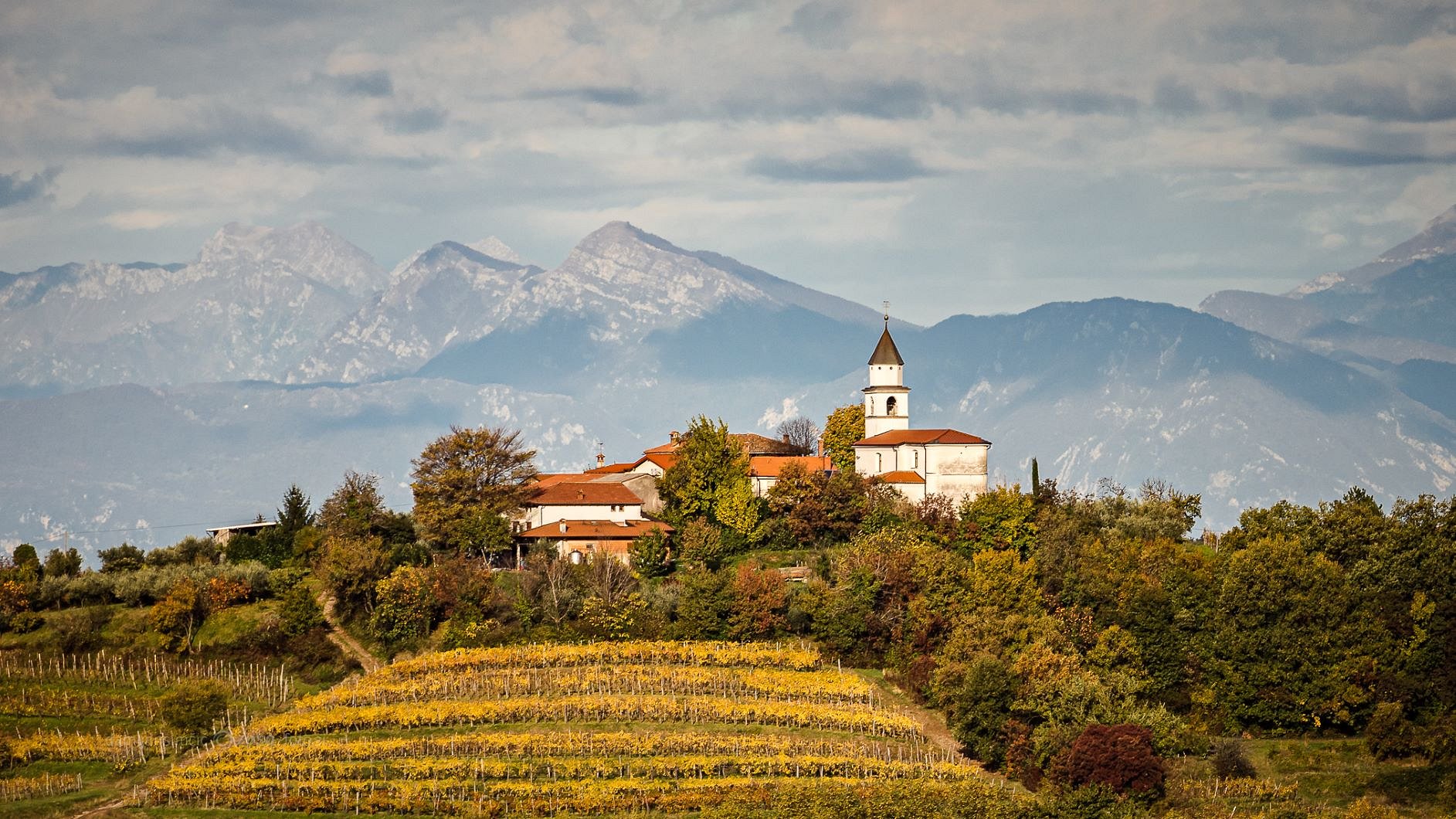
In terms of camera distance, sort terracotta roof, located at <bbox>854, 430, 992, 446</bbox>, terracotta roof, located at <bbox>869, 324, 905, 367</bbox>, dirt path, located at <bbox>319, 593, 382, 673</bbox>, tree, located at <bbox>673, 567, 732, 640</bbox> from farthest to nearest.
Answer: terracotta roof, located at <bbox>869, 324, 905, 367</bbox>
terracotta roof, located at <bbox>854, 430, 992, 446</bbox>
tree, located at <bbox>673, 567, 732, 640</bbox>
dirt path, located at <bbox>319, 593, 382, 673</bbox>

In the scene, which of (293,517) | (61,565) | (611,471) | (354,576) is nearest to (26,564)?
(61,565)

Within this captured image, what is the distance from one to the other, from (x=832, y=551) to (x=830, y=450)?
23.3 metres

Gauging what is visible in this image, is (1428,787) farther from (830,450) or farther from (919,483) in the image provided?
(830,450)

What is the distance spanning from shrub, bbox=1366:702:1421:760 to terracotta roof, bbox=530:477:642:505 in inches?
1785

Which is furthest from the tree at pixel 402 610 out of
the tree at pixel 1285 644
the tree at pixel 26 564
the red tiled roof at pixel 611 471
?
the tree at pixel 1285 644

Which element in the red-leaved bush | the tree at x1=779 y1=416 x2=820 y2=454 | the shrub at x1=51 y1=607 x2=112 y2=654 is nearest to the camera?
the red-leaved bush

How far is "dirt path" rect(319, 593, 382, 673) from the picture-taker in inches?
3059

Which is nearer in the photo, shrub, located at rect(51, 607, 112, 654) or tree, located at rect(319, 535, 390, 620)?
shrub, located at rect(51, 607, 112, 654)

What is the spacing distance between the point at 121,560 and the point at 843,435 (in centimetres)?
4558

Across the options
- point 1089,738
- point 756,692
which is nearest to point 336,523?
point 756,692

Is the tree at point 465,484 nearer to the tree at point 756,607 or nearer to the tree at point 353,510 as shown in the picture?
the tree at point 353,510

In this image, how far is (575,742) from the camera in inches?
2468

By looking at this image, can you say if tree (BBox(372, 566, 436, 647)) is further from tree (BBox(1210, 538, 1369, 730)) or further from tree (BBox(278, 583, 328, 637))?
tree (BBox(1210, 538, 1369, 730))

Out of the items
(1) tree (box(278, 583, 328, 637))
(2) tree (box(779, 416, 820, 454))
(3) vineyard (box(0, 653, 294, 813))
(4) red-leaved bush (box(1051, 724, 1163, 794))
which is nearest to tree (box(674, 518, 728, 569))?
(1) tree (box(278, 583, 328, 637))
